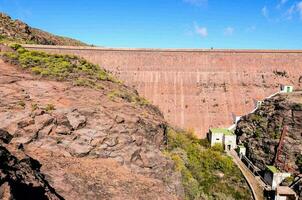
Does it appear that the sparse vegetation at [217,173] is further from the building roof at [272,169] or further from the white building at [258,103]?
the white building at [258,103]

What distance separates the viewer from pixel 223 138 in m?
28.7

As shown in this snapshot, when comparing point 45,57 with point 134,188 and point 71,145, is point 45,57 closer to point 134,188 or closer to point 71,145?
point 71,145

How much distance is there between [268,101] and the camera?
1164 inches

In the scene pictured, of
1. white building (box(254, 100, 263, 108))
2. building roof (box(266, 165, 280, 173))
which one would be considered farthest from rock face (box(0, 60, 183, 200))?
white building (box(254, 100, 263, 108))

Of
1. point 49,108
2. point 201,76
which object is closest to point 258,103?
point 201,76

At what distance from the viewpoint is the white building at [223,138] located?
28.5m

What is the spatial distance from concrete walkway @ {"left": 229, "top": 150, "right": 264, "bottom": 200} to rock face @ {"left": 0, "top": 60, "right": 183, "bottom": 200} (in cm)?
1314

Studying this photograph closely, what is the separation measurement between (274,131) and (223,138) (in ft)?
14.6

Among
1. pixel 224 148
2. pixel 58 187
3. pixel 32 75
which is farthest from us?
pixel 224 148

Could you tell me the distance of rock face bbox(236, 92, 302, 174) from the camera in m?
24.9

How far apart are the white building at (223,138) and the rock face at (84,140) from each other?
16.6 m

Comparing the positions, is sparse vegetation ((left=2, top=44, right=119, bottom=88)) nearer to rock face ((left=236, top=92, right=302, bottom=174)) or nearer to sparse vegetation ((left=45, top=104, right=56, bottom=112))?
sparse vegetation ((left=45, top=104, right=56, bottom=112))

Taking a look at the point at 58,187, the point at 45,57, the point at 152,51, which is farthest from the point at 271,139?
the point at 58,187

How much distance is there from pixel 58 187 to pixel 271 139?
22523 millimetres
